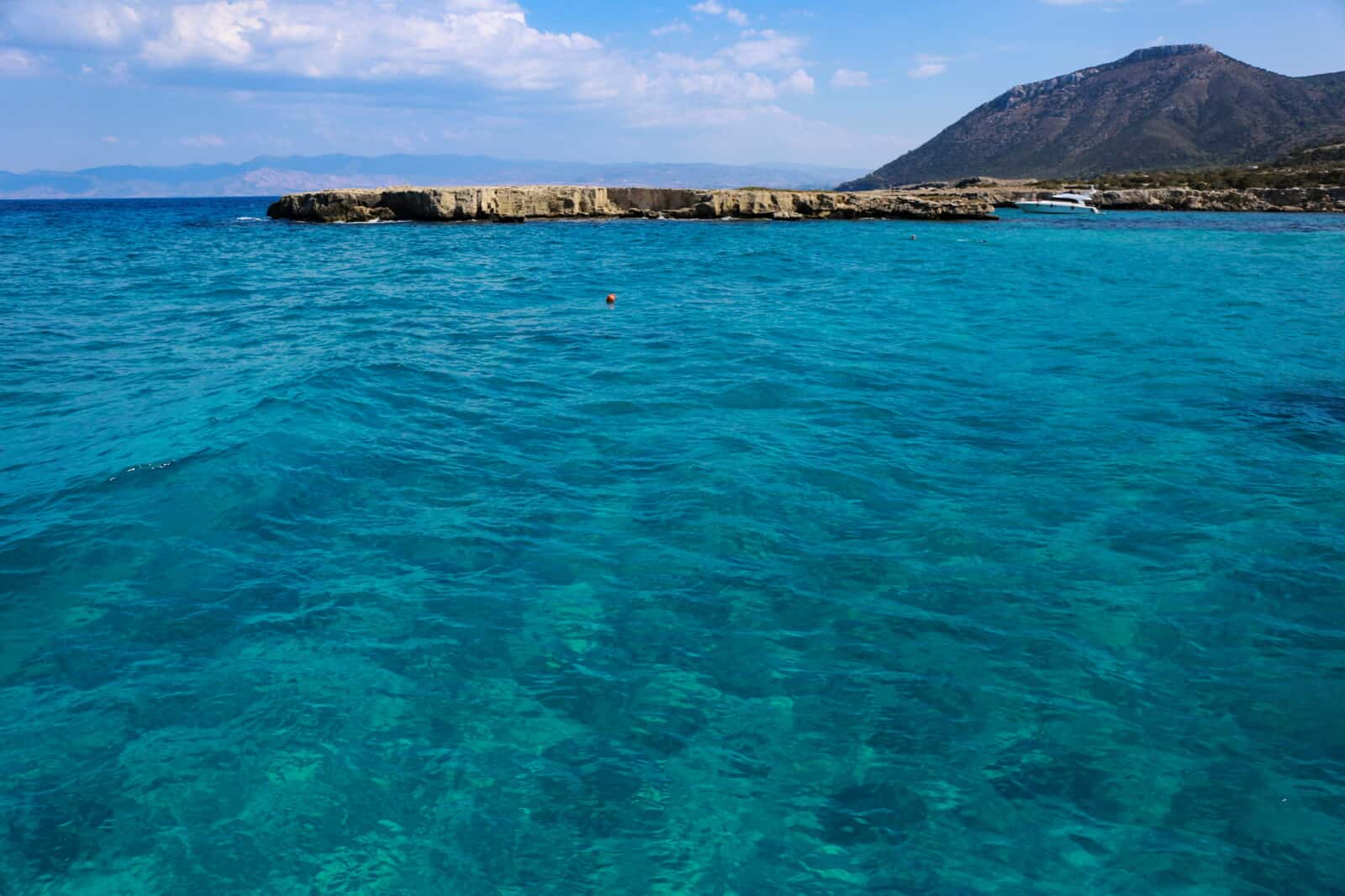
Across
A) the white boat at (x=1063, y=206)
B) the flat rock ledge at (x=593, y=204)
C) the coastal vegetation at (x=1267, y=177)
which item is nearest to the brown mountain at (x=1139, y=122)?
the coastal vegetation at (x=1267, y=177)

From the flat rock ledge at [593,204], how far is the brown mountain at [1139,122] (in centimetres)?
7917

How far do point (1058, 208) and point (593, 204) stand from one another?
38.1 metres

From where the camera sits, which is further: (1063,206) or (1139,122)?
(1139,122)

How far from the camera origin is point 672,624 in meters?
6.83

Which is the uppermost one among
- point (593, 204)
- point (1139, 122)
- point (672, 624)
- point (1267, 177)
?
point (1139, 122)

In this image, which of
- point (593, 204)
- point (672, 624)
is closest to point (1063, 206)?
point (593, 204)

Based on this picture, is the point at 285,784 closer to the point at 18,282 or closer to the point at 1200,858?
the point at 1200,858

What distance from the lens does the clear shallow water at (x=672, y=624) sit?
4.68m

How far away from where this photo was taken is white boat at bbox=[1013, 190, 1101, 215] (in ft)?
217

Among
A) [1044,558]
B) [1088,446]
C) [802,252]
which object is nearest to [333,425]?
[1044,558]

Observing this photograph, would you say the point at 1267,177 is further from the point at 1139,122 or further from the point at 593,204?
the point at 1139,122

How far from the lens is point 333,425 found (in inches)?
466

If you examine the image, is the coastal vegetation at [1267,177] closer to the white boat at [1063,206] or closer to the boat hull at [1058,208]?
the white boat at [1063,206]

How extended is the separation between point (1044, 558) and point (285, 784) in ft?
22.0
